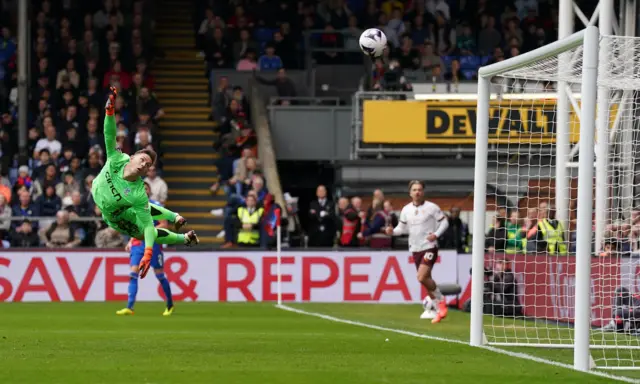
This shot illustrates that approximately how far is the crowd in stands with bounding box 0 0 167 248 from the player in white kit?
8558 millimetres

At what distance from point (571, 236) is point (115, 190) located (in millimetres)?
9450

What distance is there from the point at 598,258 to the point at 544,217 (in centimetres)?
210

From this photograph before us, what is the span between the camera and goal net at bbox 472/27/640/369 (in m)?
14.0

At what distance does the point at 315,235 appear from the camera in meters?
27.8

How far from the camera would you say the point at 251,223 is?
90.1 feet

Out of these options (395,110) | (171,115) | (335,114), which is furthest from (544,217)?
(171,115)

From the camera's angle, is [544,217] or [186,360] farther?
[544,217]

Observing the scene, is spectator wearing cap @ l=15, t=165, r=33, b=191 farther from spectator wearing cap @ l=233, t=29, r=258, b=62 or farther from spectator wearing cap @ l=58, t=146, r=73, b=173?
spectator wearing cap @ l=233, t=29, r=258, b=62

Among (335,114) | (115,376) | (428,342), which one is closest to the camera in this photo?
(115,376)

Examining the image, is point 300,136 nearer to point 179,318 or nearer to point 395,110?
point 395,110

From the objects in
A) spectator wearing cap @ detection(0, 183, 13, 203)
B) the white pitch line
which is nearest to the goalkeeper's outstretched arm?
the white pitch line

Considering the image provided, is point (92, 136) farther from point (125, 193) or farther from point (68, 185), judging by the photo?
point (125, 193)

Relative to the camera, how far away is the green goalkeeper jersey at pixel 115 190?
1578 centimetres

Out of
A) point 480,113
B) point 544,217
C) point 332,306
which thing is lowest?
point 332,306
